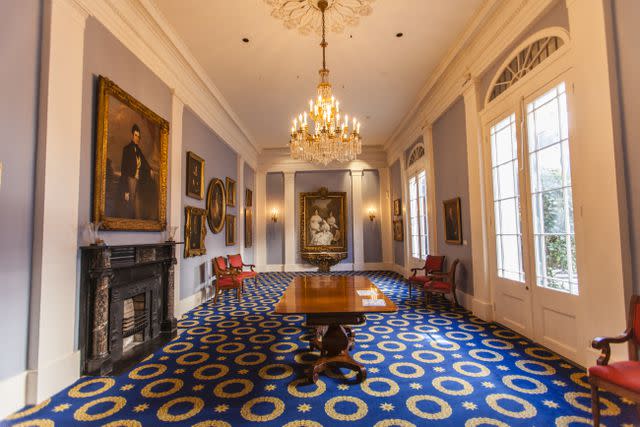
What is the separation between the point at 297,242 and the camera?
410 inches

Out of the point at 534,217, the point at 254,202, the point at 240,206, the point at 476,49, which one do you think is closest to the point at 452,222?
the point at 534,217

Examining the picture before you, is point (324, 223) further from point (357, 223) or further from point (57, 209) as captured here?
point (57, 209)

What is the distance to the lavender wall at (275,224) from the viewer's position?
1039 centimetres

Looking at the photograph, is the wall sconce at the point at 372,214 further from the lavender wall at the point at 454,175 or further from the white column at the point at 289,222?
the lavender wall at the point at 454,175

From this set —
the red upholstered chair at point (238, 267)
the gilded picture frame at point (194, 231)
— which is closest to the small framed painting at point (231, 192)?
the red upholstered chair at point (238, 267)

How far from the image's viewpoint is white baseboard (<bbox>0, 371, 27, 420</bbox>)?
7.41ft

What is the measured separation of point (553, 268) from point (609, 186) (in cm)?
119

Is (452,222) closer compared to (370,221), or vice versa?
(452,222)

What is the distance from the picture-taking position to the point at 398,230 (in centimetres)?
942

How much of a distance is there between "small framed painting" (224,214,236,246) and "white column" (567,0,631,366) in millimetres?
6510

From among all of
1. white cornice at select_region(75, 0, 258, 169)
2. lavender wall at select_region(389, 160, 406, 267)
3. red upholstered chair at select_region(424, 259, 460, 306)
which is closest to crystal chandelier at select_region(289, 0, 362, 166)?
white cornice at select_region(75, 0, 258, 169)

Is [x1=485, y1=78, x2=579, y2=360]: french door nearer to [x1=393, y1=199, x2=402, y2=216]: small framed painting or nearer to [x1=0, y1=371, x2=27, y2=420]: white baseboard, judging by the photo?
[x1=393, y1=199, x2=402, y2=216]: small framed painting

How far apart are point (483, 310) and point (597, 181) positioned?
8.49 ft

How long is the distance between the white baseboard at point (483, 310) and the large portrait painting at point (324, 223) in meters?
5.77
